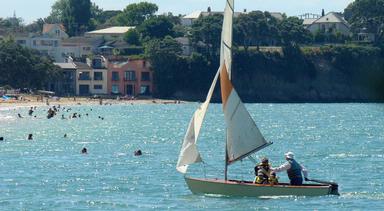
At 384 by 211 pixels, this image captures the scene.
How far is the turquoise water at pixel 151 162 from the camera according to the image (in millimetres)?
57375

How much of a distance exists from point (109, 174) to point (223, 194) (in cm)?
1564

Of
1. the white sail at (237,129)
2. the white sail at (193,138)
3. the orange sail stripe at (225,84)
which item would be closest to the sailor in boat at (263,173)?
the white sail at (237,129)

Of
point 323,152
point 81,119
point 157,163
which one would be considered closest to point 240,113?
point 157,163

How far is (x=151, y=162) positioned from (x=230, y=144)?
21965 millimetres

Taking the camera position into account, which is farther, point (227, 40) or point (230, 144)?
point (230, 144)

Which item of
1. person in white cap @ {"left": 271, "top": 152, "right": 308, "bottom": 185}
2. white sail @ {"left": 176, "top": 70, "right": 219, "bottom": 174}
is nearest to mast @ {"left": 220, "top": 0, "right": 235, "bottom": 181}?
white sail @ {"left": 176, "top": 70, "right": 219, "bottom": 174}

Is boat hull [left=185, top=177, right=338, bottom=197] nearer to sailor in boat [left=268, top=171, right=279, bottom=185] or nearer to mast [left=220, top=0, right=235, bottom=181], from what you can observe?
sailor in boat [left=268, top=171, right=279, bottom=185]

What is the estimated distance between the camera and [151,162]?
266 feet

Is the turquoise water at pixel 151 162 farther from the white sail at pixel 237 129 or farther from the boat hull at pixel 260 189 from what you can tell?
the white sail at pixel 237 129

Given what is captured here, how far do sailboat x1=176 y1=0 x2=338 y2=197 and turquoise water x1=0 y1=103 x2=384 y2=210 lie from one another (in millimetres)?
405

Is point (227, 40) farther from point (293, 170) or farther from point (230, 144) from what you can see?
point (293, 170)

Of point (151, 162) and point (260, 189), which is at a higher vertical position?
point (260, 189)

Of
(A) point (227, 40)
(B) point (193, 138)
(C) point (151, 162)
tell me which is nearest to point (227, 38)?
(A) point (227, 40)

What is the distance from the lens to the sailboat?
5700cm
